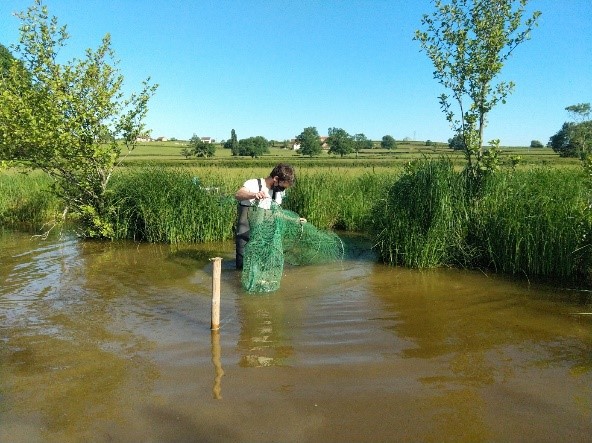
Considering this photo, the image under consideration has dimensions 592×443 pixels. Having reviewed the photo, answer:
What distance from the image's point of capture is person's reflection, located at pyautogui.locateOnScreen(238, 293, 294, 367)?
17.8 ft

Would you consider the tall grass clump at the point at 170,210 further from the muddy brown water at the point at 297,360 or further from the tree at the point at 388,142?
the tree at the point at 388,142

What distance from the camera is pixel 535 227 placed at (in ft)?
29.3

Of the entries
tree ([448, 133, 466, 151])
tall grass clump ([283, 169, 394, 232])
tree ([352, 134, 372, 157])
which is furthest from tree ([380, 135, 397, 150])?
tree ([448, 133, 466, 151])

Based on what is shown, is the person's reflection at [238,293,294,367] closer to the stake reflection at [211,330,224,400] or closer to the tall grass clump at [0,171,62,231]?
the stake reflection at [211,330,224,400]

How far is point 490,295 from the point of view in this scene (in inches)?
309

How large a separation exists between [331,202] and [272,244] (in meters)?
7.06

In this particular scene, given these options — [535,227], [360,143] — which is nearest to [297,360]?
[535,227]

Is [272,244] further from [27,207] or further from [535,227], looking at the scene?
[27,207]

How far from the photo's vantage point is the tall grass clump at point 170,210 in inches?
496

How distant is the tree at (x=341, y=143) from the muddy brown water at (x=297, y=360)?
61669mm

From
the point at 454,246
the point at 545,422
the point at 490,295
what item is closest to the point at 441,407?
the point at 545,422

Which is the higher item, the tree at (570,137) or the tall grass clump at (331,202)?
the tree at (570,137)

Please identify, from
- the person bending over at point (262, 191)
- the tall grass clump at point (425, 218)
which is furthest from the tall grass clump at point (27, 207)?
the tall grass clump at point (425, 218)

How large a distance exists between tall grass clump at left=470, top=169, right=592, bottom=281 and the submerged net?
332 cm
